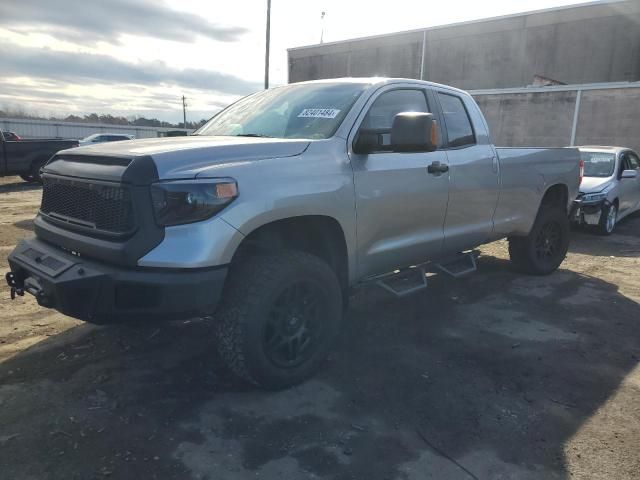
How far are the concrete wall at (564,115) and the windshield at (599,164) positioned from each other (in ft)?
32.3

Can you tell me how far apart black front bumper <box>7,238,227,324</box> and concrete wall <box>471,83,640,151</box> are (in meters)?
18.5

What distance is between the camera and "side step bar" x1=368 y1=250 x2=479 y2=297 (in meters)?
3.92

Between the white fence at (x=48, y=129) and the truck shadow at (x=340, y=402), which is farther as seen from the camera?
the white fence at (x=48, y=129)

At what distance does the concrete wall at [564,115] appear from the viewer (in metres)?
18.0

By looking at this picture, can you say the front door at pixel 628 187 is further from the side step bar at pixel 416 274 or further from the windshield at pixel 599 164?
the side step bar at pixel 416 274

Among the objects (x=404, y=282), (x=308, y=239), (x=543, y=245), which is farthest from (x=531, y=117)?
(x=308, y=239)

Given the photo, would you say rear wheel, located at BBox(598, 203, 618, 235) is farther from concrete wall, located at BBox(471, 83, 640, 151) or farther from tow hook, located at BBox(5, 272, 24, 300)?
concrete wall, located at BBox(471, 83, 640, 151)

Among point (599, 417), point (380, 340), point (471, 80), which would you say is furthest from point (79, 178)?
point (471, 80)

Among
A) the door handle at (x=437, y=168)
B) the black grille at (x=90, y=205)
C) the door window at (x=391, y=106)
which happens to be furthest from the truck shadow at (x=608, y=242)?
the black grille at (x=90, y=205)

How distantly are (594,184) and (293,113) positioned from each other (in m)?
7.07

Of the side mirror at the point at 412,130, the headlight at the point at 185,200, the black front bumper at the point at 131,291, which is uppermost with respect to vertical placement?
the side mirror at the point at 412,130

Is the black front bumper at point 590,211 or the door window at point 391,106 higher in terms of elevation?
the door window at point 391,106

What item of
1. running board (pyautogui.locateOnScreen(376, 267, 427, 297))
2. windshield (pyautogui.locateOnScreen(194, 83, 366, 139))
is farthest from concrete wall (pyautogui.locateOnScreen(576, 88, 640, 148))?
windshield (pyautogui.locateOnScreen(194, 83, 366, 139))

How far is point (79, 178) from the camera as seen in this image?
115 inches
